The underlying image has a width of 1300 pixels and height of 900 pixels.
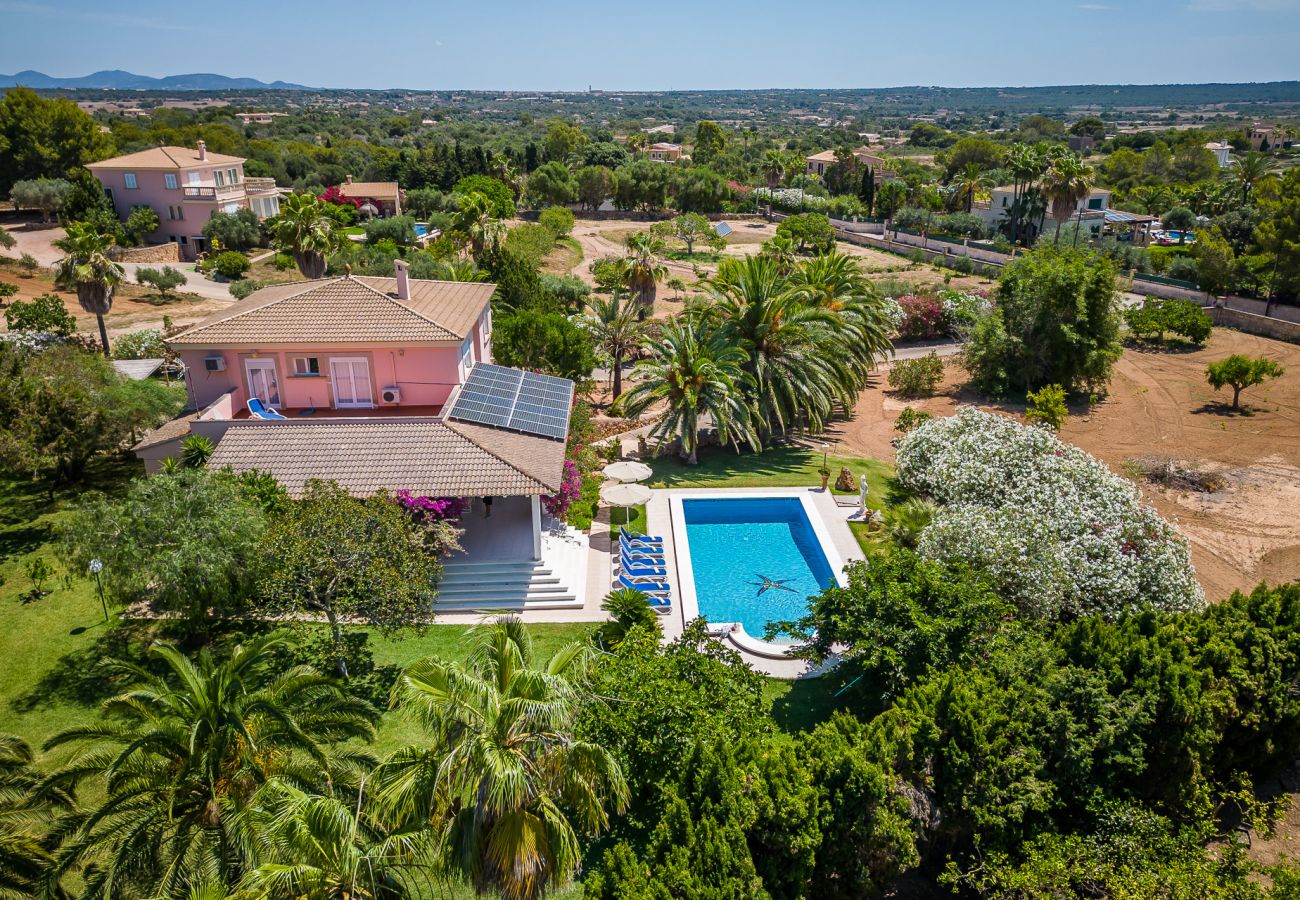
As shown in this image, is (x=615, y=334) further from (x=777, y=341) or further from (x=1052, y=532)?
(x=1052, y=532)

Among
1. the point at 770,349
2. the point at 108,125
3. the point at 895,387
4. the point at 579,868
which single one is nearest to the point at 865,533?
the point at 770,349

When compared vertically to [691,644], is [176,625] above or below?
below

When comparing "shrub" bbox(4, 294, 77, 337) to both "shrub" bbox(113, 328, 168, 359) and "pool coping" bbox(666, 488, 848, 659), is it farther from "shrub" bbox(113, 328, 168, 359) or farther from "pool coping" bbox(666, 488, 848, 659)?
"pool coping" bbox(666, 488, 848, 659)

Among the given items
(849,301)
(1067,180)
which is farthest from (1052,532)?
(1067,180)

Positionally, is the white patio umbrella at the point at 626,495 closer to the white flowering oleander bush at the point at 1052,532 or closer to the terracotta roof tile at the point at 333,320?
the terracotta roof tile at the point at 333,320

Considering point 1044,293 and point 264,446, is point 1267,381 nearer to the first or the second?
point 1044,293

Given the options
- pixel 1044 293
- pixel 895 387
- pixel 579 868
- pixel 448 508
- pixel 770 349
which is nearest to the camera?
pixel 579 868

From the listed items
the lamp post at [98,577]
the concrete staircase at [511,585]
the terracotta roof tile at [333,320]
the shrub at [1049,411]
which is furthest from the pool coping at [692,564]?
the lamp post at [98,577]

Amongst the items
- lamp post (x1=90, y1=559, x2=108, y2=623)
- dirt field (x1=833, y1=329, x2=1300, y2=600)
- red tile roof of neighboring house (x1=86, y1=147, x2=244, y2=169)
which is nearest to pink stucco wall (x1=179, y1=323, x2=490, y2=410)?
lamp post (x1=90, y1=559, x2=108, y2=623)
